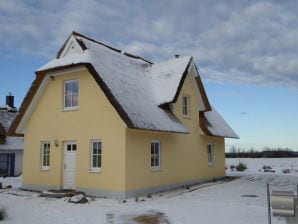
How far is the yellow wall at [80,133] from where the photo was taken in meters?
16.0

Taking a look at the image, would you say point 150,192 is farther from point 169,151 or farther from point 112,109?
point 112,109

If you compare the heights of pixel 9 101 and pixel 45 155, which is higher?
pixel 9 101

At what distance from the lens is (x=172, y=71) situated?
20906 mm

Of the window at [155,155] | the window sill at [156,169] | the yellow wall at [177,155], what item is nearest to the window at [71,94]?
the yellow wall at [177,155]

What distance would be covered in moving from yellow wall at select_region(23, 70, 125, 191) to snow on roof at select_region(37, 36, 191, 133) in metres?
0.74

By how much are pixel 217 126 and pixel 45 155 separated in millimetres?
11429

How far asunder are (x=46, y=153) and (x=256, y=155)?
46.6 metres

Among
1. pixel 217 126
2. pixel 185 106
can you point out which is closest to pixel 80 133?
pixel 185 106

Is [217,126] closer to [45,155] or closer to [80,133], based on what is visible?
[80,133]

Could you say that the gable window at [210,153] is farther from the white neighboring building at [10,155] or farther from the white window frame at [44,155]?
the white neighboring building at [10,155]

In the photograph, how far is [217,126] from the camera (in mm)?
24547

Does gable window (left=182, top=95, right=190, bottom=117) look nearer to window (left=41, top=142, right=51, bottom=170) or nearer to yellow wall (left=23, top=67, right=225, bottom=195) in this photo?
yellow wall (left=23, top=67, right=225, bottom=195)

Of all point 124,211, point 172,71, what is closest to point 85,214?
point 124,211

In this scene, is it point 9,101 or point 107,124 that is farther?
point 9,101
